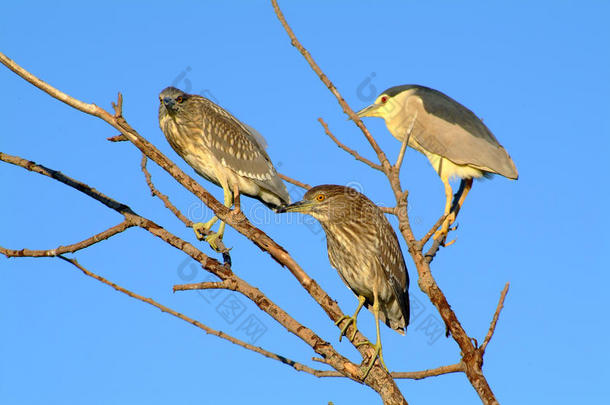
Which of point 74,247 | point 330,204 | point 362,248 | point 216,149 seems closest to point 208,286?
point 74,247

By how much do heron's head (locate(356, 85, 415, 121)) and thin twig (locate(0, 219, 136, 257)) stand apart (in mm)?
5435

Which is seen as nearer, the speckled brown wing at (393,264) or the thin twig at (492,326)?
the thin twig at (492,326)

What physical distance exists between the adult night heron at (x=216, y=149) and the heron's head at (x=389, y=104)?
6.90 feet

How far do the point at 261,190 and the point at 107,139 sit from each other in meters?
3.40

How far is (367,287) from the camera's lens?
5402mm

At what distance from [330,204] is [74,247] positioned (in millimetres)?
2458

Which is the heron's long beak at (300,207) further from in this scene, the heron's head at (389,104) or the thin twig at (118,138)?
the heron's head at (389,104)

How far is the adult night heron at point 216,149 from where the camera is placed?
278 inches

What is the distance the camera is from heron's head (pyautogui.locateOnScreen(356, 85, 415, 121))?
8625 mm

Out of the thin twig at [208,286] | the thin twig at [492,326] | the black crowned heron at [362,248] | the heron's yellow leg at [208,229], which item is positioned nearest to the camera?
the thin twig at [492,326]

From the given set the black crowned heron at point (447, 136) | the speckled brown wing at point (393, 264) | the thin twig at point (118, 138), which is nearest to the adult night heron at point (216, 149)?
the speckled brown wing at point (393, 264)

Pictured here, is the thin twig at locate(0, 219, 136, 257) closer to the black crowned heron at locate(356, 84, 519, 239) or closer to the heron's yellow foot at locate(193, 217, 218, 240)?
the heron's yellow foot at locate(193, 217, 218, 240)

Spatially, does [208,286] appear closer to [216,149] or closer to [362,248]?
[362,248]

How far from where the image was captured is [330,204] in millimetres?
5645
